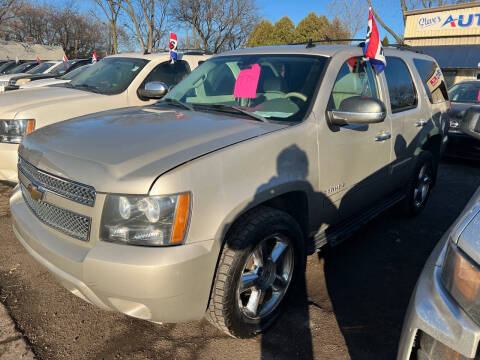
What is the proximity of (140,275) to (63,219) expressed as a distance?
0.64 metres

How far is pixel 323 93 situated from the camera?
9.10 ft

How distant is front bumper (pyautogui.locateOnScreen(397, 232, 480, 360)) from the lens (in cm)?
130

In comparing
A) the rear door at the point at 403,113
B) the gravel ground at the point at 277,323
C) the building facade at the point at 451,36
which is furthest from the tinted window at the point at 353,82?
the building facade at the point at 451,36

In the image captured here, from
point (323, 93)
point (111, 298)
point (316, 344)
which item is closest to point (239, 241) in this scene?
point (111, 298)

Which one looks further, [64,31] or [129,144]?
[64,31]

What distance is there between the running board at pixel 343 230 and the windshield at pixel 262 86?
0.96 m

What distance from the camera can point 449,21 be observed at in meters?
19.9

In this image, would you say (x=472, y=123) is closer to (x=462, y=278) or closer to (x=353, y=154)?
(x=353, y=154)

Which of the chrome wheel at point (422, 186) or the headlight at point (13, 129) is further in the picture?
the chrome wheel at point (422, 186)

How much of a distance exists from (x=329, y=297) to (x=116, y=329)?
1.58 m

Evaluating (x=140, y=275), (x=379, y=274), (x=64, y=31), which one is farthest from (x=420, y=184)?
(x=64, y=31)

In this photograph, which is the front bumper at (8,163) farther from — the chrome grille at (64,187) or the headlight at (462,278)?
the headlight at (462,278)

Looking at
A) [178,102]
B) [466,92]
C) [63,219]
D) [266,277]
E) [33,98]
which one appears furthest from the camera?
[466,92]

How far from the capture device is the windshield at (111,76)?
5.53 meters
